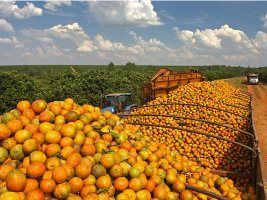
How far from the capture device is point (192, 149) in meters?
9.69

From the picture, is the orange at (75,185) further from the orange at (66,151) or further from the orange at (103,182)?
the orange at (66,151)

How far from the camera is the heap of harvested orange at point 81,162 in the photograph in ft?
13.7

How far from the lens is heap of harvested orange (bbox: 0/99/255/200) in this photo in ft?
13.7

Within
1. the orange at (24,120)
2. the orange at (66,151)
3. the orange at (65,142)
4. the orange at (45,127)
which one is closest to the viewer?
the orange at (66,151)

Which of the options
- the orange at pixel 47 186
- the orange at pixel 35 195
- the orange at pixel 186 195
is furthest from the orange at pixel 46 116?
the orange at pixel 186 195

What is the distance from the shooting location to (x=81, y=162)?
4574 mm

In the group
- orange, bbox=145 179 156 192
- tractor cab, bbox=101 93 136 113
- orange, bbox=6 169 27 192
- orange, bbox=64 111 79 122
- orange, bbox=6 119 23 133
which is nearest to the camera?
orange, bbox=6 169 27 192

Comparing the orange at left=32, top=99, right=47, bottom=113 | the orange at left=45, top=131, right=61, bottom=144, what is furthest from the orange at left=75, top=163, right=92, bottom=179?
the orange at left=32, top=99, right=47, bottom=113

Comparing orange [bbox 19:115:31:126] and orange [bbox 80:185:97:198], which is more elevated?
orange [bbox 19:115:31:126]

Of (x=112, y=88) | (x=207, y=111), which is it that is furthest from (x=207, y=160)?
(x=112, y=88)

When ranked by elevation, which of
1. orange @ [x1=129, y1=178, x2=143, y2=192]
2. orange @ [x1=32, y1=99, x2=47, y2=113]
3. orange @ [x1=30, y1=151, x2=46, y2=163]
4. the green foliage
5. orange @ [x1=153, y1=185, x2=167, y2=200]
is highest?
orange @ [x1=32, y1=99, x2=47, y2=113]

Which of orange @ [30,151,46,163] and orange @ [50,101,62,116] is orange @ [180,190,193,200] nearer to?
orange @ [30,151,46,163]

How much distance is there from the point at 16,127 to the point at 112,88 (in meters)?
31.7

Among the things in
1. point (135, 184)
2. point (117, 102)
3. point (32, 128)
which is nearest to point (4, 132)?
point (32, 128)
